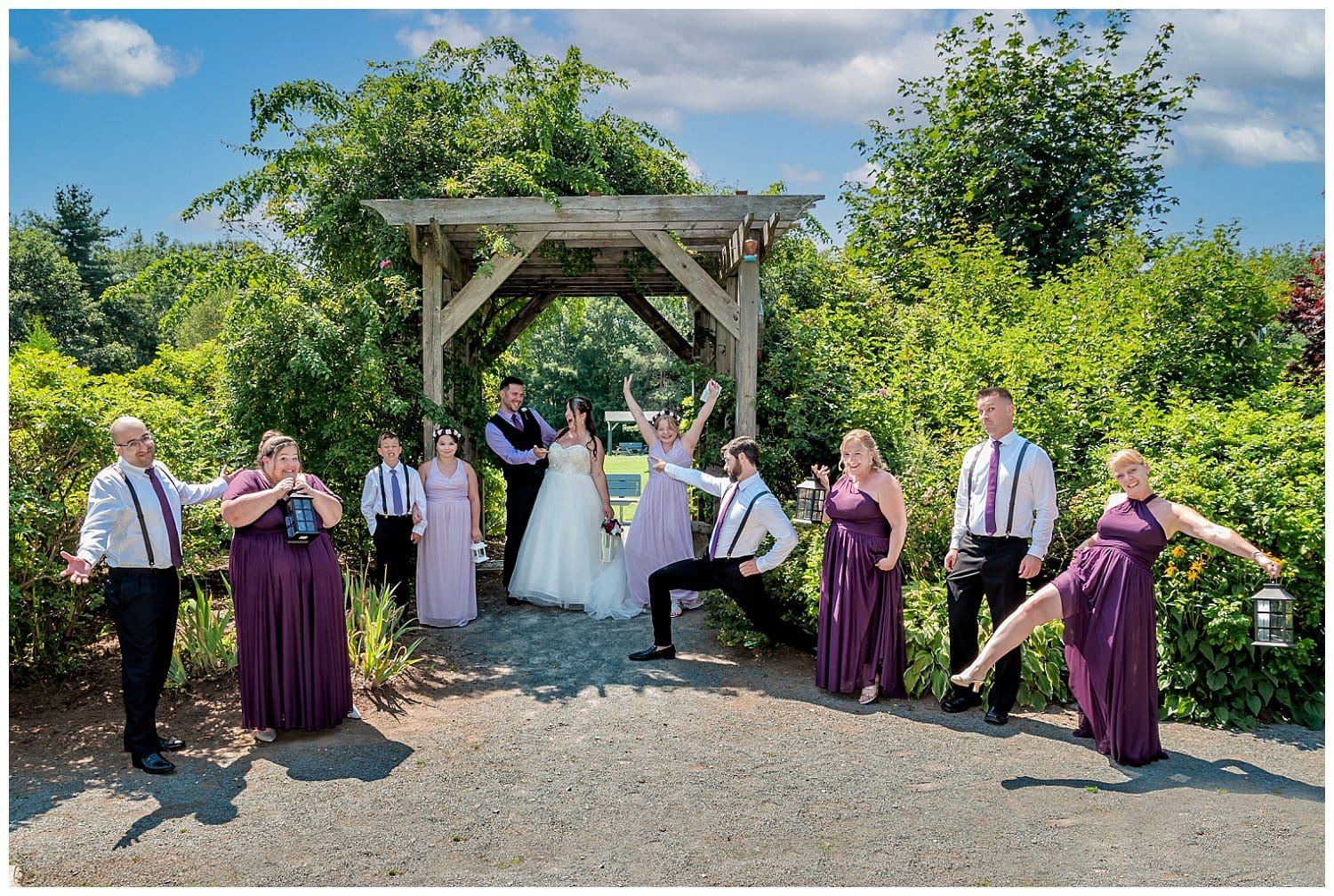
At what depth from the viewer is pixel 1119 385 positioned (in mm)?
8227

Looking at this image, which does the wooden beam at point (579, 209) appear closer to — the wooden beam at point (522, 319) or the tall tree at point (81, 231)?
the wooden beam at point (522, 319)

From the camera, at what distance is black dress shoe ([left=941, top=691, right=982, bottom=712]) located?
582 centimetres

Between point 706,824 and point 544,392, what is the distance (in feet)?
92.5

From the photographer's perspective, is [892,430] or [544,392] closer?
[892,430]

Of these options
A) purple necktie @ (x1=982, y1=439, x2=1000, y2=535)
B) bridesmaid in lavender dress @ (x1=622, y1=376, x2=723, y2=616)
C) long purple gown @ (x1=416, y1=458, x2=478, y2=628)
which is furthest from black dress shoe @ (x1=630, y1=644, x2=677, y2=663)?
purple necktie @ (x1=982, y1=439, x2=1000, y2=535)

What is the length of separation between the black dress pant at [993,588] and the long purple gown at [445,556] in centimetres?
397

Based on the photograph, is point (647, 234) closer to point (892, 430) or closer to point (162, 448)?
point (892, 430)

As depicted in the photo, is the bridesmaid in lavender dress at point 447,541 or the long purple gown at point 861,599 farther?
the bridesmaid in lavender dress at point 447,541

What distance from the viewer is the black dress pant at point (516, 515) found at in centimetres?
900

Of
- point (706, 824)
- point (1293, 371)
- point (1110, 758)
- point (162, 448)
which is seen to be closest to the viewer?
point (706, 824)

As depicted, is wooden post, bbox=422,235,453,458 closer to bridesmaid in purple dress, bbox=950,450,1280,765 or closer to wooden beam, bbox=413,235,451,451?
wooden beam, bbox=413,235,451,451

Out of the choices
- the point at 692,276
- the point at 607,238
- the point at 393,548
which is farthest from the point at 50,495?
the point at 692,276

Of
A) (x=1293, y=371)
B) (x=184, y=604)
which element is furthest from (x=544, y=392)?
(x=184, y=604)

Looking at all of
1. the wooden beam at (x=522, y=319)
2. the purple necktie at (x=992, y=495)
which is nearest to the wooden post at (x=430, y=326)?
the wooden beam at (x=522, y=319)
